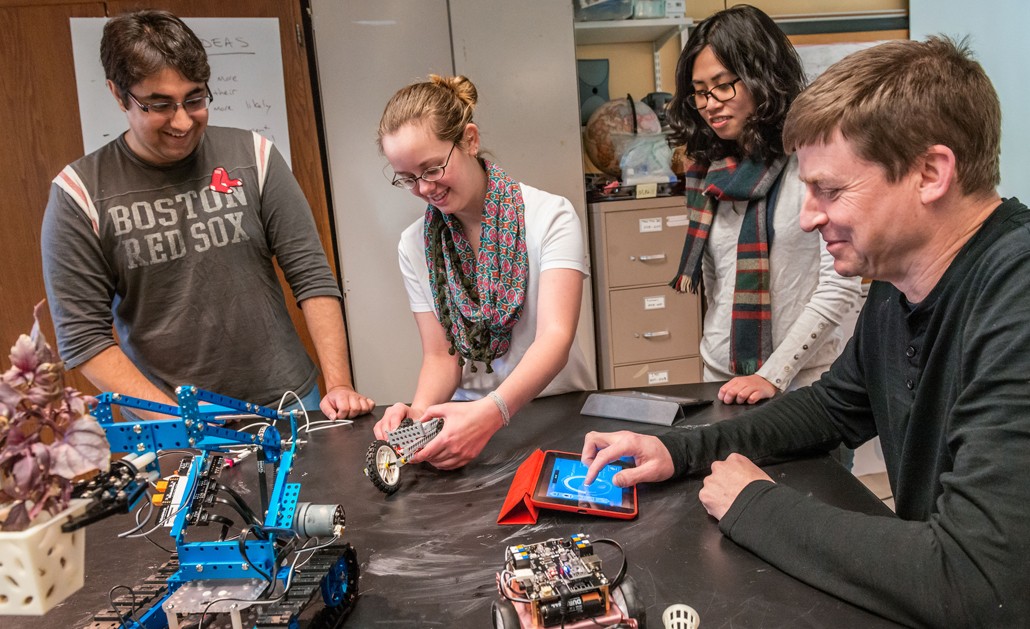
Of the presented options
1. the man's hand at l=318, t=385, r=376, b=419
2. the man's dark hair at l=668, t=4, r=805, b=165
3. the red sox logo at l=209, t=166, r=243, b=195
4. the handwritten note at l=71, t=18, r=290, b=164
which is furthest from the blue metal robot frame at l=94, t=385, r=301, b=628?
the handwritten note at l=71, t=18, r=290, b=164

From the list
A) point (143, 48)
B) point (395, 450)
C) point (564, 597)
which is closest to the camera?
point (564, 597)

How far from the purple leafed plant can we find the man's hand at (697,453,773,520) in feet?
2.67

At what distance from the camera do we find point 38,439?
0.71 meters

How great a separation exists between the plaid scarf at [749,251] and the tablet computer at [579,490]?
73 centimetres

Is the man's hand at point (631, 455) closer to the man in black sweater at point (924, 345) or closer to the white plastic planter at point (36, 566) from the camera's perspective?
the man in black sweater at point (924, 345)

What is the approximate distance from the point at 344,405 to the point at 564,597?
102 cm

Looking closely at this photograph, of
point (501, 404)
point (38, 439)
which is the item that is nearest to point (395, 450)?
point (501, 404)

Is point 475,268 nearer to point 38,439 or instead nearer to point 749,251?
point 749,251

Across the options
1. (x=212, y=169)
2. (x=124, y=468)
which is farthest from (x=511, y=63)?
(x=124, y=468)

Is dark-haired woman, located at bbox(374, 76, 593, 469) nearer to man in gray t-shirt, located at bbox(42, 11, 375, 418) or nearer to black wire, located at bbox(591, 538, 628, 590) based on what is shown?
man in gray t-shirt, located at bbox(42, 11, 375, 418)

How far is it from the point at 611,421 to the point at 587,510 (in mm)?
429

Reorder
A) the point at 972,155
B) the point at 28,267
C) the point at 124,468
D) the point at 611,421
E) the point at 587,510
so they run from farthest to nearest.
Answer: the point at 28,267, the point at 611,421, the point at 587,510, the point at 972,155, the point at 124,468

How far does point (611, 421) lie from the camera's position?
60.3 inches

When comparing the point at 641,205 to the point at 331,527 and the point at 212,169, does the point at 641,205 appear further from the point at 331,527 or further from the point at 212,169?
the point at 331,527
